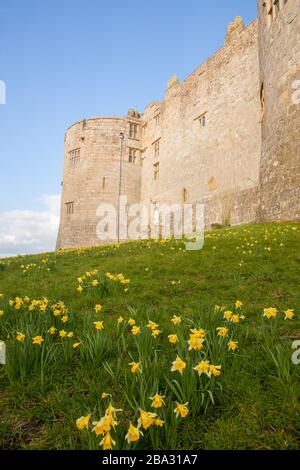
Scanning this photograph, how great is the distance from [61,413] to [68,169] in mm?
36991

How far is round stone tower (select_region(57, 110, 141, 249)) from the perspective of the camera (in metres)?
35.2

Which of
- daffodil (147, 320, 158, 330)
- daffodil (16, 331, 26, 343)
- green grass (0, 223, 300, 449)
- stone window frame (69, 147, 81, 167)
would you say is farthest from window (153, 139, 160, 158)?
daffodil (16, 331, 26, 343)

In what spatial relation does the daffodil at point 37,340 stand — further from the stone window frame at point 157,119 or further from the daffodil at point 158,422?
the stone window frame at point 157,119

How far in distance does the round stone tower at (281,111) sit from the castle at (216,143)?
5 cm

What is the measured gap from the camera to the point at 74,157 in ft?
122

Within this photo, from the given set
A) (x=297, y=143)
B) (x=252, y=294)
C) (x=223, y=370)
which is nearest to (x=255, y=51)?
(x=297, y=143)

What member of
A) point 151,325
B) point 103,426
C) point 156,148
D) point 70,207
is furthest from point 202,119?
point 103,426

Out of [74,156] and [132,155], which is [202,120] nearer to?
[132,155]

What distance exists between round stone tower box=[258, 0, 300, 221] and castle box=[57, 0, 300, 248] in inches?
1.9

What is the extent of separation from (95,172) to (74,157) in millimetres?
3732

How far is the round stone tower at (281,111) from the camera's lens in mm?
14594

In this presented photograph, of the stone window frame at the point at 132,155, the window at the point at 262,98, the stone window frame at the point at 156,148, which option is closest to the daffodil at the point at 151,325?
the window at the point at 262,98

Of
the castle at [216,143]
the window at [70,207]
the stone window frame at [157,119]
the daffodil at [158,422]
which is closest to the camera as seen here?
the daffodil at [158,422]
